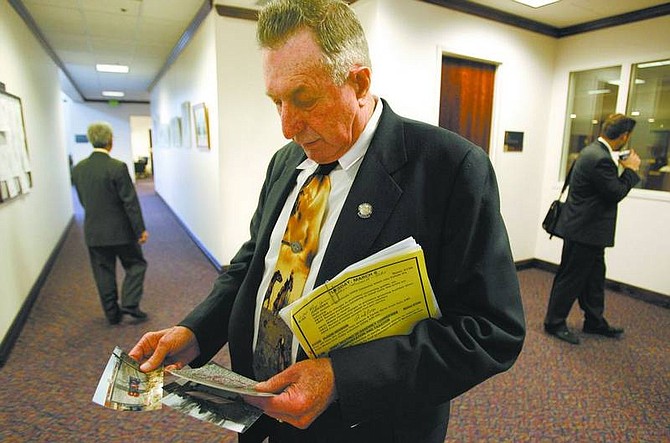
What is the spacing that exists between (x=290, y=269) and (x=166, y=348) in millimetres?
332

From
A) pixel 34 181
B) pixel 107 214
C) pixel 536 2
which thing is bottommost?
pixel 107 214

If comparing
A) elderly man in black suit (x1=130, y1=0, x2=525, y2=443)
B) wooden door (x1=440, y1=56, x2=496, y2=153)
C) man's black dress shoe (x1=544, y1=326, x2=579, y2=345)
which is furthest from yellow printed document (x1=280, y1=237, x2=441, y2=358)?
wooden door (x1=440, y1=56, x2=496, y2=153)

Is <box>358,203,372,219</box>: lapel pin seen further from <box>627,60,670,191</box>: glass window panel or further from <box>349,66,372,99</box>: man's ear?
<box>627,60,670,191</box>: glass window panel

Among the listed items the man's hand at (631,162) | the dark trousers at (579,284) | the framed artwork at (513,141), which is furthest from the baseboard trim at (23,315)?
the framed artwork at (513,141)

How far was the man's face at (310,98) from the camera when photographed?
761 mm

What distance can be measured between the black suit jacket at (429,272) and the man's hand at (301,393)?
0.03 metres

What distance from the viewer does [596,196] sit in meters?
2.87

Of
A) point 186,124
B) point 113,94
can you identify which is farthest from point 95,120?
point 186,124

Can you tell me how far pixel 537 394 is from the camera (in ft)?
7.88

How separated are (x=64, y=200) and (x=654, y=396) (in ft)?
24.8

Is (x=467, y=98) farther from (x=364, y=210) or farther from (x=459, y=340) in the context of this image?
(x=459, y=340)

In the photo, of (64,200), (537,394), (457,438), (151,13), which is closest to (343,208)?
(457,438)

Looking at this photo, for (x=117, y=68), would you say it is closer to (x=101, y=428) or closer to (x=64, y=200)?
(x=64, y=200)

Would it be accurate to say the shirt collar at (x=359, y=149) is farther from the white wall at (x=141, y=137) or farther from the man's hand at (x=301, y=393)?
the white wall at (x=141, y=137)
